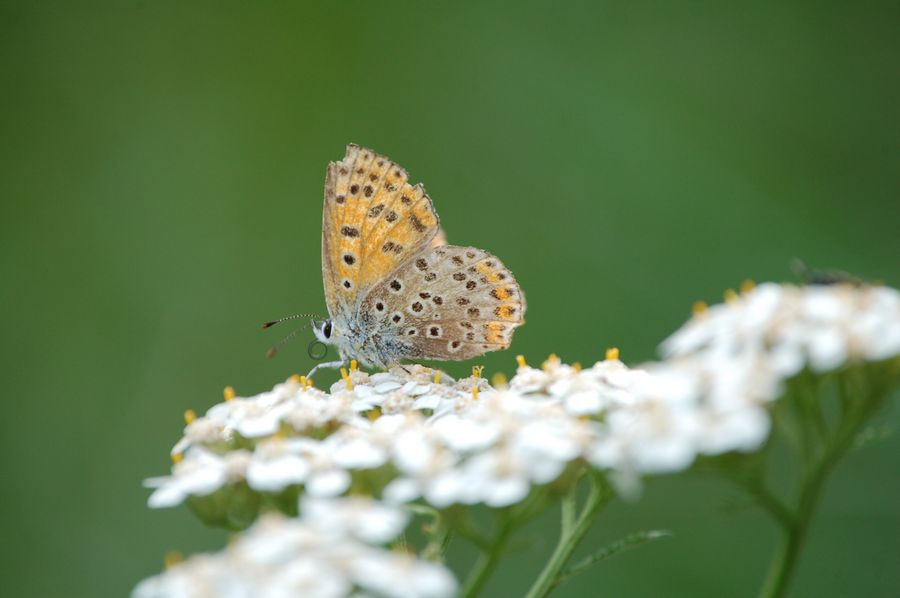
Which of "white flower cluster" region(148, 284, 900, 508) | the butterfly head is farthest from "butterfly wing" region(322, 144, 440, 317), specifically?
"white flower cluster" region(148, 284, 900, 508)

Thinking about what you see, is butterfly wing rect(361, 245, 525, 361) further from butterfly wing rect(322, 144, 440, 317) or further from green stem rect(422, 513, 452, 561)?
green stem rect(422, 513, 452, 561)

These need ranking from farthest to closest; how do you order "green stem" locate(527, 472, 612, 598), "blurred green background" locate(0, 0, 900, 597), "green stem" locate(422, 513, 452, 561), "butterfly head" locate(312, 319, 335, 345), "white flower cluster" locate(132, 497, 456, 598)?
"blurred green background" locate(0, 0, 900, 597) < "butterfly head" locate(312, 319, 335, 345) < "green stem" locate(527, 472, 612, 598) < "green stem" locate(422, 513, 452, 561) < "white flower cluster" locate(132, 497, 456, 598)

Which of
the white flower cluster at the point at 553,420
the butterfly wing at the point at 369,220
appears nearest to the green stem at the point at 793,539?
the white flower cluster at the point at 553,420

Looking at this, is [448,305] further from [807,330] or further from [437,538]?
[807,330]

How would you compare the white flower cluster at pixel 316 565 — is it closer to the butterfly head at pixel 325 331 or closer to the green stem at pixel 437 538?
the green stem at pixel 437 538

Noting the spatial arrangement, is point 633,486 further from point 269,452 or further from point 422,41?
point 422,41

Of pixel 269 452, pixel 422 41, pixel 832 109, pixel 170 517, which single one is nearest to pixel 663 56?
pixel 832 109
